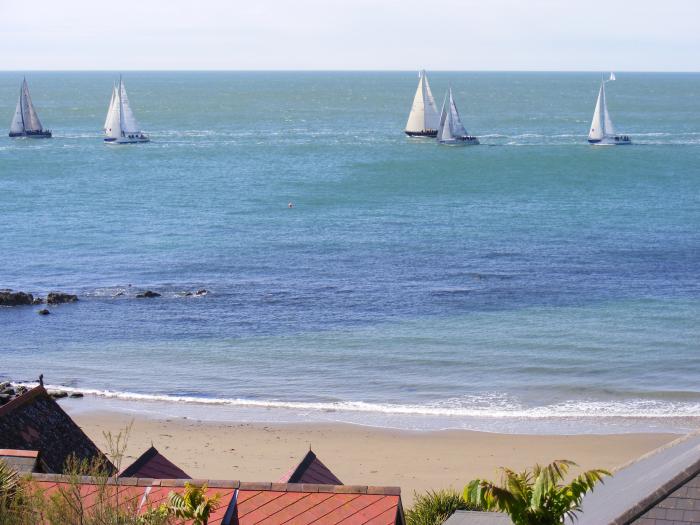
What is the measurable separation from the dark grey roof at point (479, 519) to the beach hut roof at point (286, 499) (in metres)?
0.91

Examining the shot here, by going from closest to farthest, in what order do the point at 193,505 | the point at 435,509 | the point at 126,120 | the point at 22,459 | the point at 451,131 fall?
the point at 193,505
the point at 22,459
the point at 435,509
the point at 451,131
the point at 126,120

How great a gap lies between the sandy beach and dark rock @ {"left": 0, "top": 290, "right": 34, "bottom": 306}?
1710cm

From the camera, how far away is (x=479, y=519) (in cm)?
1723

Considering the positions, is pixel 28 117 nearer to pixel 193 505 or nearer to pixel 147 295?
pixel 147 295

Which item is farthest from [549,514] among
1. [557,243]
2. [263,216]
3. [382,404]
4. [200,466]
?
[263,216]

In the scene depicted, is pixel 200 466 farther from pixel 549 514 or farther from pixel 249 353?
pixel 549 514

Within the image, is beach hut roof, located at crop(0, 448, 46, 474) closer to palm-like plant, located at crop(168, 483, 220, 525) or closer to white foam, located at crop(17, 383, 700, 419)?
palm-like plant, located at crop(168, 483, 220, 525)

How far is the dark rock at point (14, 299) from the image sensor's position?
171 ft

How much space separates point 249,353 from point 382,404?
8.16m

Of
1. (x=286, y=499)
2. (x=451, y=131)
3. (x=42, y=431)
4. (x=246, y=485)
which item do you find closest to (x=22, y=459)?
(x=42, y=431)

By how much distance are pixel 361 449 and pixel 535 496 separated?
67.3ft

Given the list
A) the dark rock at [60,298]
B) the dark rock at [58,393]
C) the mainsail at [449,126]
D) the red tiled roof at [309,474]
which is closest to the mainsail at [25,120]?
the mainsail at [449,126]

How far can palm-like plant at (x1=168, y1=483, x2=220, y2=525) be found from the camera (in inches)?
589

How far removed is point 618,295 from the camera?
52562 mm
